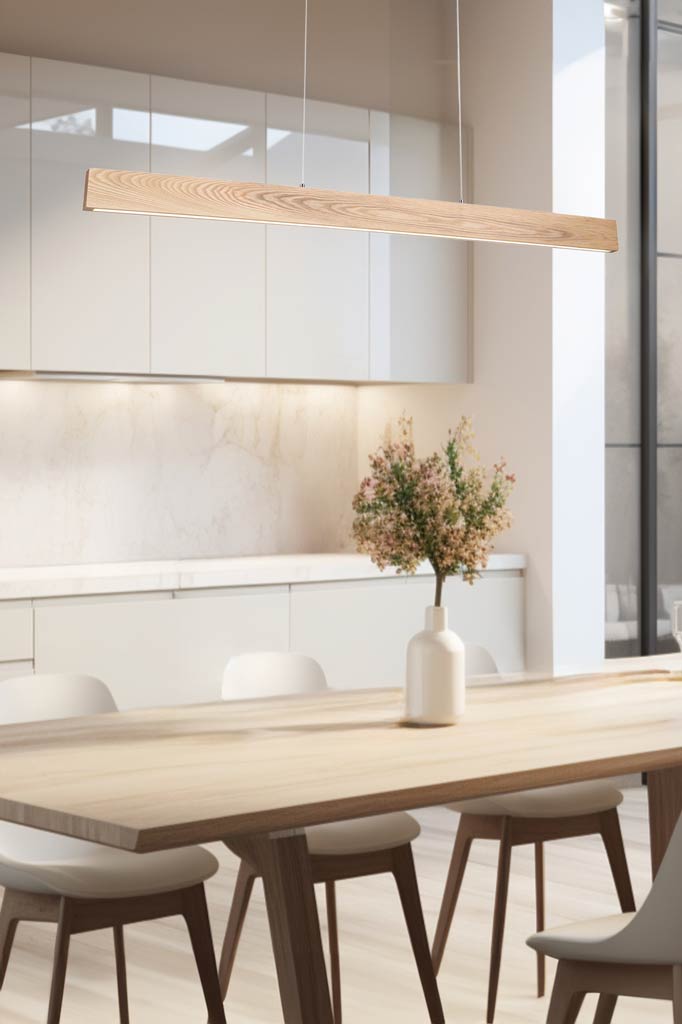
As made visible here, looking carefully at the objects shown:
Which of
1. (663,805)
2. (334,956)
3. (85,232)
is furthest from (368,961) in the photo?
(85,232)

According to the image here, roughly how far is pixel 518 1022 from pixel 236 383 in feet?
10.2

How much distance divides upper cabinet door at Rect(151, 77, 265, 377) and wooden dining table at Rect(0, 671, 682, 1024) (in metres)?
2.40

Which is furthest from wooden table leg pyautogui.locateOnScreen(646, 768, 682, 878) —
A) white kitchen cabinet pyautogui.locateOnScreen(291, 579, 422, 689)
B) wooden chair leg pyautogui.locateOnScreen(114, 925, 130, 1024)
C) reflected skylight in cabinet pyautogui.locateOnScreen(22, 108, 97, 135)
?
reflected skylight in cabinet pyautogui.locateOnScreen(22, 108, 97, 135)

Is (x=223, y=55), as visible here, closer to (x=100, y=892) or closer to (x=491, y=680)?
(x=491, y=680)

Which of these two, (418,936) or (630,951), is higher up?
(630,951)

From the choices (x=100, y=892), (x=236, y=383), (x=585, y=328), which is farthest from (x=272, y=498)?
(x=100, y=892)

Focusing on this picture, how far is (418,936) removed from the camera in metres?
3.18

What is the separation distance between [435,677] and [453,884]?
0.98m

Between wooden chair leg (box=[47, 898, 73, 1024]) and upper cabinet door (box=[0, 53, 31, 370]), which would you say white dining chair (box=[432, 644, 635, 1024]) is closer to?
wooden chair leg (box=[47, 898, 73, 1024])

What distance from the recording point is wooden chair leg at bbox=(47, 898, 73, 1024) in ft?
8.92

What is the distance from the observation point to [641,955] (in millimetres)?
2295

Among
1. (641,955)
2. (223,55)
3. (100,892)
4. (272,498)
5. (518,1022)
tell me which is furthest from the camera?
(272,498)

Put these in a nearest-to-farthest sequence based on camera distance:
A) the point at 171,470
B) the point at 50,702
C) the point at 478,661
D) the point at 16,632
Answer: the point at 50,702, the point at 478,661, the point at 16,632, the point at 171,470

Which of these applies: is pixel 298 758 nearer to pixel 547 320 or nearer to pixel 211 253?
pixel 211 253
